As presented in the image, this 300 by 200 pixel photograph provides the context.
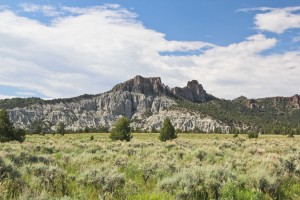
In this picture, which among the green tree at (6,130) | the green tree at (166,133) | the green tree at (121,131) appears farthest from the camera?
the green tree at (166,133)

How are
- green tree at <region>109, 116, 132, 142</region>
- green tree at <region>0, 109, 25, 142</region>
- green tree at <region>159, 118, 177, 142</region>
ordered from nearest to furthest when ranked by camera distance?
green tree at <region>0, 109, 25, 142</region>
green tree at <region>109, 116, 132, 142</region>
green tree at <region>159, 118, 177, 142</region>

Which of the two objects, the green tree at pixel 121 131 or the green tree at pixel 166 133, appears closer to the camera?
the green tree at pixel 121 131

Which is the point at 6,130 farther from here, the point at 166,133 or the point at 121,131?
the point at 166,133

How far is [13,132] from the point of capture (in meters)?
46.5

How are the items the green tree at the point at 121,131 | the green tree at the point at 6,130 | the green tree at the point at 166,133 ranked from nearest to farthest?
1. the green tree at the point at 6,130
2. the green tree at the point at 121,131
3. the green tree at the point at 166,133

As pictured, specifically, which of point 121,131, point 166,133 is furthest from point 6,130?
point 166,133

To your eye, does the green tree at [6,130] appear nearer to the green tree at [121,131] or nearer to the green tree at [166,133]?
the green tree at [121,131]

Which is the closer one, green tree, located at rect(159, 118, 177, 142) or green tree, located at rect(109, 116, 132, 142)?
green tree, located at rect(109, 116, 132, 142)

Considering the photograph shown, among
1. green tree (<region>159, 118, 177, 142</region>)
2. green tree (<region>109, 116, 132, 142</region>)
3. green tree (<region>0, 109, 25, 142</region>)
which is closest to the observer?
green tree (<region>0, 109, 25, 142</region>)

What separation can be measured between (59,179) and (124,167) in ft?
13.7

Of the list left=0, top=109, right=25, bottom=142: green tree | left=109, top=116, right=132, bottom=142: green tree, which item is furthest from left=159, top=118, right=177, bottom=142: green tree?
left=0, top=109, right=25, bottom=142: green tree

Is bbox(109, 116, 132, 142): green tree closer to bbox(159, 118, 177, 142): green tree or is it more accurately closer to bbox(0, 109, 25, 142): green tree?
bbox(159, 118, 177, 142): green tree

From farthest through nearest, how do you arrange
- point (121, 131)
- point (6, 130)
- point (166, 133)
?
point (166, 133)
point (121, 131)
point (6, 130)

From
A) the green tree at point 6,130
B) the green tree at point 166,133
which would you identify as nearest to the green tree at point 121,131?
the green tree at point 166,133
